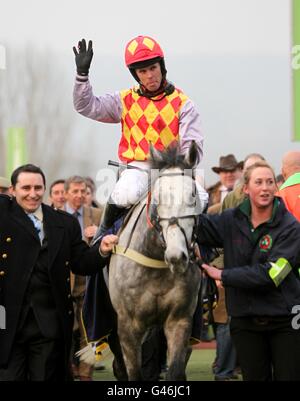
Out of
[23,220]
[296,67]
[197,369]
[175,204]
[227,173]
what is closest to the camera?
[175,204]

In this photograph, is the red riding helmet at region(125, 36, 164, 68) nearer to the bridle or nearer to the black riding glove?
the black riding glove

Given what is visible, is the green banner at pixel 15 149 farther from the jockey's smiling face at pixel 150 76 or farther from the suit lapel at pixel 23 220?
the suit lapel at pixel 23 220

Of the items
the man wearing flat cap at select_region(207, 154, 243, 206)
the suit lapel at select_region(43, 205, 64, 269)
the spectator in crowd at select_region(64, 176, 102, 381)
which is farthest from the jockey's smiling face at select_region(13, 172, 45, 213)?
the man wearing flat cap at select_region(207, 154, 243, 206)

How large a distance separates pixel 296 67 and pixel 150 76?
253 centimetres

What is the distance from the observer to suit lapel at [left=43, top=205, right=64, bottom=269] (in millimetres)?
6180

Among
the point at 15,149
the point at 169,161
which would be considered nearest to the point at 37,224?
the point at 169,161

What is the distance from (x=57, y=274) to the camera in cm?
616

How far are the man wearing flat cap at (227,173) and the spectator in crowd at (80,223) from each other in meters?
1.62

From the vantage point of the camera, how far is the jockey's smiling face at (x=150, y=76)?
21.6 ft

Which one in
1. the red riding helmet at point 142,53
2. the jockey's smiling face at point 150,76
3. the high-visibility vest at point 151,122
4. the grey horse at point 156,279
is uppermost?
the red riding helmet at point 142,53

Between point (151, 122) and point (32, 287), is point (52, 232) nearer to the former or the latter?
point (32, 287)

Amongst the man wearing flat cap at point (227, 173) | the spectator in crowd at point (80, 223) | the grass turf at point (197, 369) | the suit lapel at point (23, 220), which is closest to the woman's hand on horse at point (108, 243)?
the suit lapel at point (23, 220)

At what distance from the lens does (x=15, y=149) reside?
12305mm
